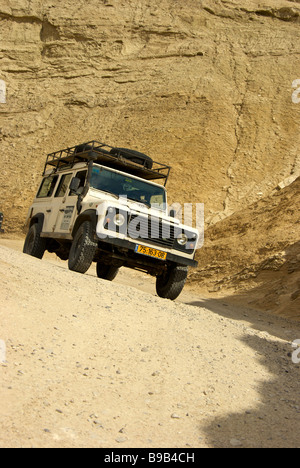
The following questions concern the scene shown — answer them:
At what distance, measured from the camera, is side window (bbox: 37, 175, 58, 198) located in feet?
40.8

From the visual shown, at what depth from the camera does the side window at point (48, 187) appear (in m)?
12.4

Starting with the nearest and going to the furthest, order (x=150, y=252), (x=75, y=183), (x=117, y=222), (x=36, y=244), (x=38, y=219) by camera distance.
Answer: (x=117, y=222)
(x=150, y=252)
(x=75, y=183)
(x=36, y=244)
(x=38, y=219)

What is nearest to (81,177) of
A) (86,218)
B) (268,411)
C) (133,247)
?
(86,218)

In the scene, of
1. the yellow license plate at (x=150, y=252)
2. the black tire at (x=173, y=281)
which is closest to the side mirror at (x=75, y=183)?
the yellow license plate at (x=150, y=252)

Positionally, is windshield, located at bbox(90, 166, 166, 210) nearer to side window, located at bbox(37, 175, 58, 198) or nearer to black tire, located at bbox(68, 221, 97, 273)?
black tire, located at bbox(68, 221, 97, 273)

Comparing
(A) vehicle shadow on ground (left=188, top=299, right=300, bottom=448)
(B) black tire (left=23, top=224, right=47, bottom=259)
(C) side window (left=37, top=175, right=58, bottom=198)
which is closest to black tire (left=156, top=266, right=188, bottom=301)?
(A) vehicle shadow on ground (left=188, top=299, right=300, bottom=448)

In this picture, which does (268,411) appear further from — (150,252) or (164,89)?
(164,89)

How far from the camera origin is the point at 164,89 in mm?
33812

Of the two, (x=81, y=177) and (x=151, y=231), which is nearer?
(x=151, y=231)

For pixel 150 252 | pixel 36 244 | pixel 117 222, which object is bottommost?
pixel 36 244

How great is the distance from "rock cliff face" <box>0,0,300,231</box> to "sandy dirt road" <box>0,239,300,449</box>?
18993mm

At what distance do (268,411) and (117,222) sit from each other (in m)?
5.13

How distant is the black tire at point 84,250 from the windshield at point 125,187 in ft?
3.36

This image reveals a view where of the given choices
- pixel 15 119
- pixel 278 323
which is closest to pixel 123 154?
pixel 278 323
